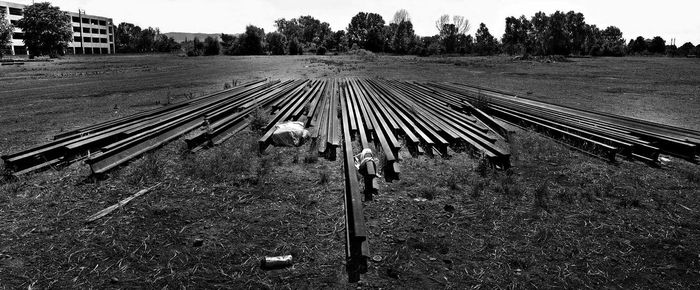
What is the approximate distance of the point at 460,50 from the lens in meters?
95.6

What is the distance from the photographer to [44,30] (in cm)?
5784

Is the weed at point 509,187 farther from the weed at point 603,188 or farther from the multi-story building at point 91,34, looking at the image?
the multi-story building at point 91,34

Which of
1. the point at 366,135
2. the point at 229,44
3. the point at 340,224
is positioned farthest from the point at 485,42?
the point at 340,224

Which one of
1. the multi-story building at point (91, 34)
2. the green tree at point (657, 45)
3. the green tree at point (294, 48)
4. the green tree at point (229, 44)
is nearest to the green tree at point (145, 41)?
the multi-story building at point (91, 34)

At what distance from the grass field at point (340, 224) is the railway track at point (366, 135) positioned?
0.77 ft

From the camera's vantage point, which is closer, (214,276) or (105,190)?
(214,276)

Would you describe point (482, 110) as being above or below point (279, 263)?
above

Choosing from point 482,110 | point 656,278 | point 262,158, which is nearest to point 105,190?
point 262,158

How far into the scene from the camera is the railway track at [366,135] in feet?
18.1

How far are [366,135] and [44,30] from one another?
68.6 meters

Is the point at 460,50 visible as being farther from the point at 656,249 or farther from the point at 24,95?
the point at 656,249

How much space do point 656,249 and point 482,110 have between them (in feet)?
22.8

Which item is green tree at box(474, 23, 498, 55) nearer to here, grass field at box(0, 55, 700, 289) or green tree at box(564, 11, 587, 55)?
green tree at box(564, 11, 587, 55)

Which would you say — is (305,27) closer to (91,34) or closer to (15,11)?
(91,34)
